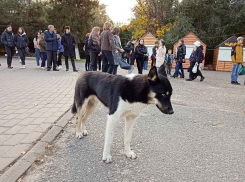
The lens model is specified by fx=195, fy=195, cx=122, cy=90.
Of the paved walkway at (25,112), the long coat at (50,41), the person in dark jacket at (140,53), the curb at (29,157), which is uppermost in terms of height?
the long coat at (50,41)

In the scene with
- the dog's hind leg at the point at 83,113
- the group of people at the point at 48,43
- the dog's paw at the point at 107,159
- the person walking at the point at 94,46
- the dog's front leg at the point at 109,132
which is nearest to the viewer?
the dog's front leg at the point at 109,132

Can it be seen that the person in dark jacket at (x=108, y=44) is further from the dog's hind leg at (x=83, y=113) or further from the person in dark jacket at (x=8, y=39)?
the person in dark jacket at (x=8, y=39)

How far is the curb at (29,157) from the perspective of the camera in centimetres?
238

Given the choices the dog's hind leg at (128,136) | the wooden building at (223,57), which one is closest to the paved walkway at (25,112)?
the dog's hind leg at (128,136)

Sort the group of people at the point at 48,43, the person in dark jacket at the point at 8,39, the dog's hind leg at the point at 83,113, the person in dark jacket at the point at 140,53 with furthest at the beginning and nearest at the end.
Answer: the person in dark jacket at the point at 8,39 → the group of people at the point at 48,43 → the person in dark jacket at the point at 140,53 → the dog's hind leg at the point at 83,113

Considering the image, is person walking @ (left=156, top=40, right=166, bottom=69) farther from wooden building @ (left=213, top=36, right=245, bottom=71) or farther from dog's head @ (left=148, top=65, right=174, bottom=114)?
wooden building @ (left=213, top=36, right=245, bottom=71)

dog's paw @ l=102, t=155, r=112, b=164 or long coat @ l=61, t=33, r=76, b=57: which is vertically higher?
long coat @ l=61, t=33, r=76, b=57

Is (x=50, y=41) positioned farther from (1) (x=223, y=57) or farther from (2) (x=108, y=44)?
(1) (x=223, y=57)

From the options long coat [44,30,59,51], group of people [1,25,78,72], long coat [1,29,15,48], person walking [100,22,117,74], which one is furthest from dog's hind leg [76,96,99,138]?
long coat [1,29,15,48]

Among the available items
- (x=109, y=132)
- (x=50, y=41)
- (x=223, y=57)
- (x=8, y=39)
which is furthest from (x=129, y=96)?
(x=223, y=57)

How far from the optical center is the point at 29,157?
9.17 ft

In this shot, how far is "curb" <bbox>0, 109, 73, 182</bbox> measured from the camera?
93.7 inches

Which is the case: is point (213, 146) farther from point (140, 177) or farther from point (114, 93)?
point (114, 93)

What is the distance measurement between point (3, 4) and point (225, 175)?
104 feet
